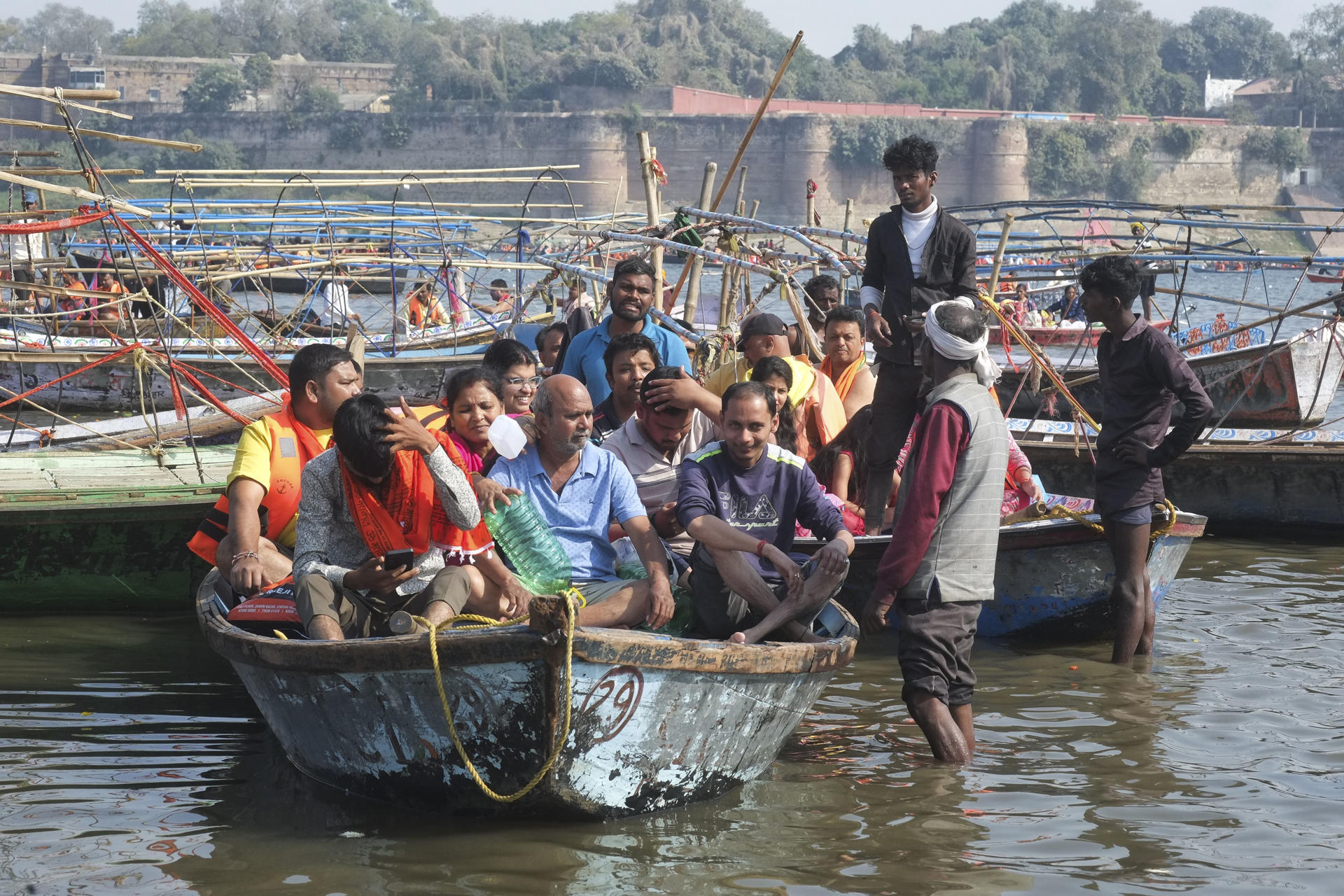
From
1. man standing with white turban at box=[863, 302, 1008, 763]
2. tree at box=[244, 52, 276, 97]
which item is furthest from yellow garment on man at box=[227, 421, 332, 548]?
tree at box=[244, 52, 276, 97]

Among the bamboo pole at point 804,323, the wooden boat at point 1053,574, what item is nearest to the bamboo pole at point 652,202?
the bamboo pole at point 804,323

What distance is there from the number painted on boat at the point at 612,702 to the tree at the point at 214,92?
78.6 metres

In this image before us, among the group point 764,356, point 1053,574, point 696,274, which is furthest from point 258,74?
point 1053,574

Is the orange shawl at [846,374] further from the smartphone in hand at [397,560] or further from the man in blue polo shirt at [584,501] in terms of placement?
the smartphone in hand at [397,560]

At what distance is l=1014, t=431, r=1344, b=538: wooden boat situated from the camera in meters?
9.81

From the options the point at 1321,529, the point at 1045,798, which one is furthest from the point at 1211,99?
the point at 1045,798

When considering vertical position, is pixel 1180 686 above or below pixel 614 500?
below

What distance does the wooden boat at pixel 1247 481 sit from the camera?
32.2ft

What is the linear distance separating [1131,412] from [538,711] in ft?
10.4

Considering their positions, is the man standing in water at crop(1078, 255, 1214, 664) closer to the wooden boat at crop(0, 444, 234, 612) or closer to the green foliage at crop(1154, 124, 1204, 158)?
the wooden boat at crop(0, 444, 234, 612)

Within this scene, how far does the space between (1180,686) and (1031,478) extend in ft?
4.25

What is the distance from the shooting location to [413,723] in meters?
4.44

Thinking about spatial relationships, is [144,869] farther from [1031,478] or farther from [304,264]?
[304,264]

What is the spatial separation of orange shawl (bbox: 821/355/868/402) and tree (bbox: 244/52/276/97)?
79.1 m
